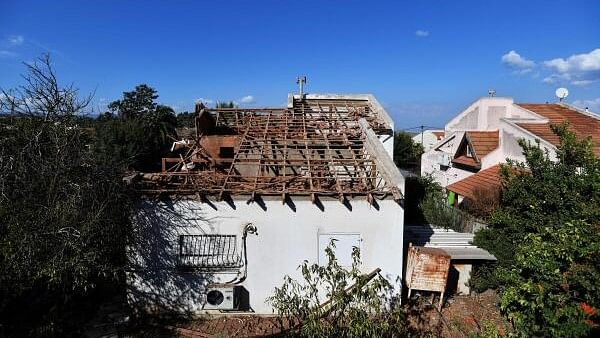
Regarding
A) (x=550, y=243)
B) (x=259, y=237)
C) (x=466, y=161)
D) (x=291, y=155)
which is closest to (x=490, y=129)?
(x=466, y=161)

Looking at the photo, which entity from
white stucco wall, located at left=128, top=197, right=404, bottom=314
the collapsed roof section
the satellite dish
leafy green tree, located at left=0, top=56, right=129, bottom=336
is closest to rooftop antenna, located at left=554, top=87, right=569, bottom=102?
the satellite dish

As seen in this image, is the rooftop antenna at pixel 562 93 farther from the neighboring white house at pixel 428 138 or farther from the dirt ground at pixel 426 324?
the neighboring white house at pixel 428 138

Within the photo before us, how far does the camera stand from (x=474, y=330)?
9773mm

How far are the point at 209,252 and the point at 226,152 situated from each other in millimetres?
5510

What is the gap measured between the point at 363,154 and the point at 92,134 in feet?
26.4

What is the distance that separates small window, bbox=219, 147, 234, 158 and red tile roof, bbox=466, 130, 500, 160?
43.2 ft

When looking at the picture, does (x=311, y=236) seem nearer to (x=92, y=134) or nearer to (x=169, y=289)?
(x=169, y=289)

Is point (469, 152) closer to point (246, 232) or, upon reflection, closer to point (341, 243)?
point (341, 243)

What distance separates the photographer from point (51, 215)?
749cm

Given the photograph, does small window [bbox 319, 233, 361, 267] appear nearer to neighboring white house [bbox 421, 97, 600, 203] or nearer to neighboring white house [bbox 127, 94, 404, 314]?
neighboring white house [bbox 127, 94, 404, 314]

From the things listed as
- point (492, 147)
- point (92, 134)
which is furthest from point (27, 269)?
point (492, 147)

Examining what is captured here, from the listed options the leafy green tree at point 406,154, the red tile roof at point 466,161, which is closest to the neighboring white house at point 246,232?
Result: the red tile roof at point 466,161

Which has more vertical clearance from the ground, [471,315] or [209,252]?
[209,252]

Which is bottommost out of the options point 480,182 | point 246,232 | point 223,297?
point 223,297
